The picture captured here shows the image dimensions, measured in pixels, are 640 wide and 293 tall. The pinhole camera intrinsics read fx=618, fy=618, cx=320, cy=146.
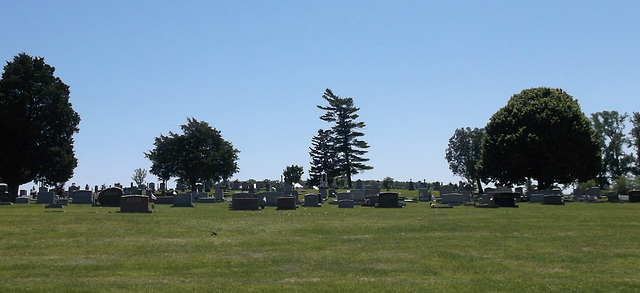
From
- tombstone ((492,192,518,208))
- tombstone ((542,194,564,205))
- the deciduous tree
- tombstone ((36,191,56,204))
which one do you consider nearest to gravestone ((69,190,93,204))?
tombstone ((36,191,56,204))

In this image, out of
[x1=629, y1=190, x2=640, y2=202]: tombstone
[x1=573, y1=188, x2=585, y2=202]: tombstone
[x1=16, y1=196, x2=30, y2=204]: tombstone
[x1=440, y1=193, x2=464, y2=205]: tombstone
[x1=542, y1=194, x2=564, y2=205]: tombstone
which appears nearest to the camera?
[x1=542, y1=194, x2=564, y2=205]: tombstone

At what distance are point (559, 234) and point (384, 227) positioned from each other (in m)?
4.69

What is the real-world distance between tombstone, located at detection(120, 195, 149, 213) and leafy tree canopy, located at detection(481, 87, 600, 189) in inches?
1308

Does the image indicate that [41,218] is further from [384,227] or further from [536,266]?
[536,266]

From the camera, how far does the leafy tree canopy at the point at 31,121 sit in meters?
44.6

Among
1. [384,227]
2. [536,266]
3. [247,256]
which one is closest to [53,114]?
[384,227]

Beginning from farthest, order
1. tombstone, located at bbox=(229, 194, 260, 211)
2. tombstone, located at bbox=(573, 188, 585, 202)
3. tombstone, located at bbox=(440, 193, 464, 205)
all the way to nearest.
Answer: tombstone, located at bbox=(573, 188, 585, 202) → tombstone, located at bbox=(440, 193, 464, 205) → tombstone, located at bbox=(229, 194, 260, 211)

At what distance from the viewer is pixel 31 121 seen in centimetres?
4534

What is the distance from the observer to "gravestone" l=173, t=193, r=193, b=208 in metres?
31.9

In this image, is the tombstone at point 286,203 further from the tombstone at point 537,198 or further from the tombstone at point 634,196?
the tombstone at point 634,196

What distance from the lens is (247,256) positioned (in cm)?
1194

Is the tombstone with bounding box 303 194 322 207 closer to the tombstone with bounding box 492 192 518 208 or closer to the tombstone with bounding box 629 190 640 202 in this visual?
the tombstone with bounding box 492 192 518 208

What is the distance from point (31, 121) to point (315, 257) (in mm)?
39808

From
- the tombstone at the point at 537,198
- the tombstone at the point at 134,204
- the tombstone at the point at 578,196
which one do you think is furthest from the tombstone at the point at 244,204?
the tombstone at the point at 578,196
